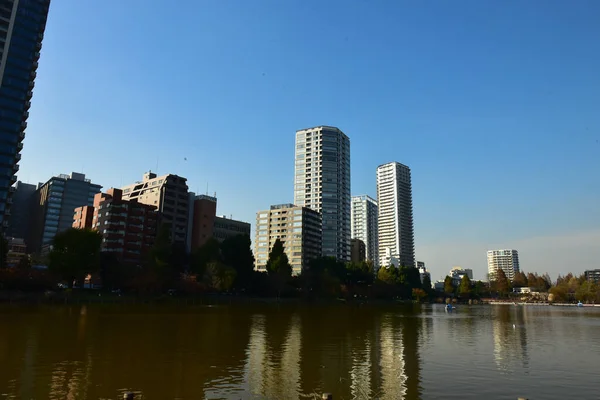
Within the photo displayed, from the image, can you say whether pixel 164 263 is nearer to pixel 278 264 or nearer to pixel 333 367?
pixel 278 264

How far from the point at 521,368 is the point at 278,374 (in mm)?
17565

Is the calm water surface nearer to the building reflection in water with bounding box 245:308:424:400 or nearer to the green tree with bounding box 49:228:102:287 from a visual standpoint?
the building reflection in water with bounding box 245:308:424:400

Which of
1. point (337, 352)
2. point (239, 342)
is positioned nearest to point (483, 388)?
point (337, 352)

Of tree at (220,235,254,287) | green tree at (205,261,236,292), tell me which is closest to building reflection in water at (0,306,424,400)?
green tree at (205,261,236,292)

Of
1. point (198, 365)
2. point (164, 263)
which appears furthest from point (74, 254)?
point (198, 365)

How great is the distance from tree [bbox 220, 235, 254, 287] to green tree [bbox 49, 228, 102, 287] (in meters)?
40.7

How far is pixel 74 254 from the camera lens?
94.8 metres

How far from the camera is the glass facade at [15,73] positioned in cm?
13612

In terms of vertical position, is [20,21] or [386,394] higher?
[20,21]

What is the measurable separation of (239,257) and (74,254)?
159 feet

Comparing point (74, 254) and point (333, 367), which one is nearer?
point (333, 367)

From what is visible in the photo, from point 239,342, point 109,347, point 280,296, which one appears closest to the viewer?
point 109,347

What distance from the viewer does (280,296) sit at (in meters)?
145

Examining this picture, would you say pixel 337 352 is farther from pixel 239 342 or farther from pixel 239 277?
pixel 239 277
